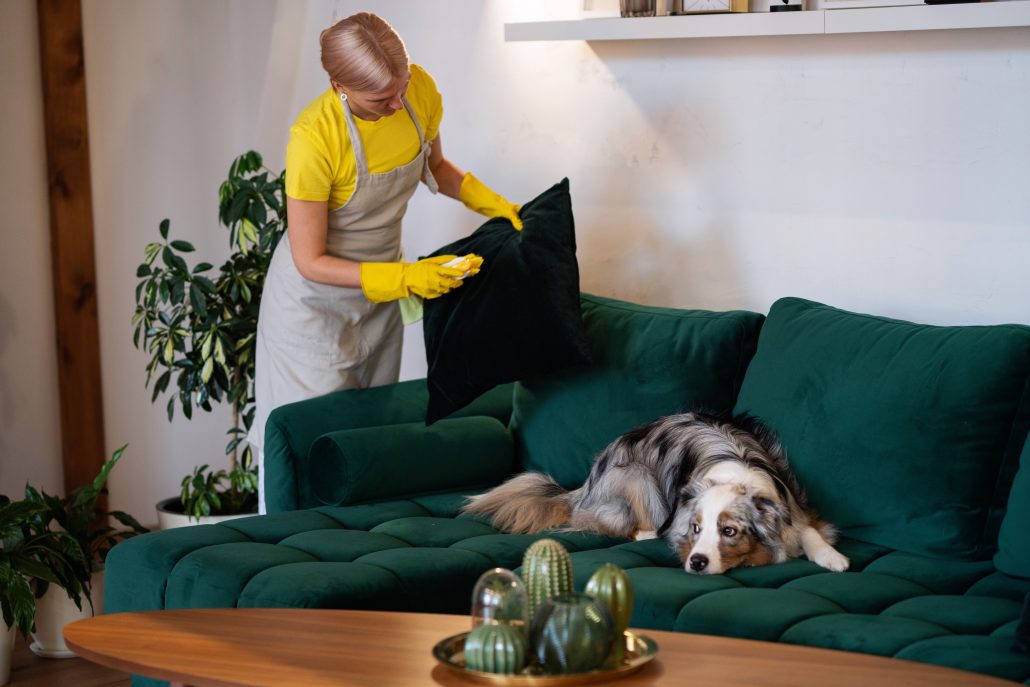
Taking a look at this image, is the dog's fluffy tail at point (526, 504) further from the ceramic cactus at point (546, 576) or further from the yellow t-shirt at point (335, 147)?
the ceramic cactus at point (546, 576)

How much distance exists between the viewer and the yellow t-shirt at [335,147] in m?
3.07

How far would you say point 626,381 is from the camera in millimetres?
3055

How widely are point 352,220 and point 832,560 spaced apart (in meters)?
1.48

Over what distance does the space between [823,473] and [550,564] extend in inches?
44.0

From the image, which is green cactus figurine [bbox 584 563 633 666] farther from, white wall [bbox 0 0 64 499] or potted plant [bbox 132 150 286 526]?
white wall [bbox 0 0 64 499]

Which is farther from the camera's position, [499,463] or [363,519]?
[499,463]

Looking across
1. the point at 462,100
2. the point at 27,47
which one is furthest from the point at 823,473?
the point at 27,47

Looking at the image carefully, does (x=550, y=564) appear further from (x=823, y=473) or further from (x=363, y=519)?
(x=363, y=519)

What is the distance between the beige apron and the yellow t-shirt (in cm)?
3

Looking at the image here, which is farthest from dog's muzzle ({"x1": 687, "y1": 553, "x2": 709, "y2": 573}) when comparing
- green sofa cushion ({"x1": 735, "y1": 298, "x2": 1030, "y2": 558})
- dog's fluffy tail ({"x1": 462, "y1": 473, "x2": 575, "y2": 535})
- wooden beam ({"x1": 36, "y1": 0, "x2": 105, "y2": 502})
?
wooden beam ({"x1": 36, "y1": 0, "x2": 105, "y2": 502})

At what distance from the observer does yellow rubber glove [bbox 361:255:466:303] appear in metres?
3.08

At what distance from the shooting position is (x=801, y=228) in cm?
322

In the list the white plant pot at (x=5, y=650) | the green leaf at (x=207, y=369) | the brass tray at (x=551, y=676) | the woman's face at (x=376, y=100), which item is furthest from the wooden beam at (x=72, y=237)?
the brass tray at (x=551, y=676)

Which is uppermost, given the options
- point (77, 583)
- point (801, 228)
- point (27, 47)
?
point (27, 47)
